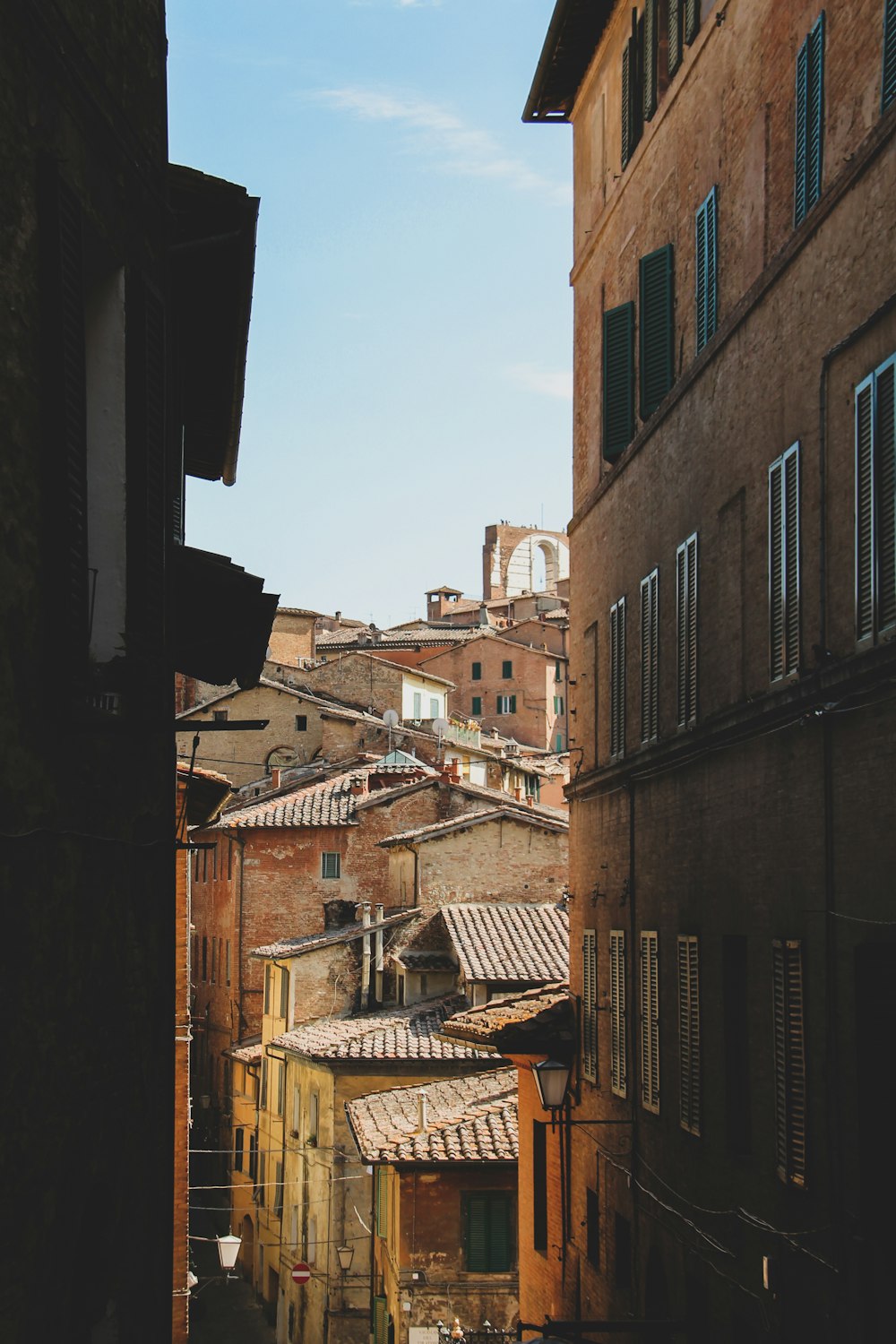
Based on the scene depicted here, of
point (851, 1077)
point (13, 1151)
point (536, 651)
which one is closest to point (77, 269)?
point (13, 1151)

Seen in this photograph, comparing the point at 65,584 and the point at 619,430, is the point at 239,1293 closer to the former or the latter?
the point at 619,430

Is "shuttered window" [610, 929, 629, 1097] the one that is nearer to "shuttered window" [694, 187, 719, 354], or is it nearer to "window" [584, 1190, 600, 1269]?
"window" [584, 1190, 600, 1269]

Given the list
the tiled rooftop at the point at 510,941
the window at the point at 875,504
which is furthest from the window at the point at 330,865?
the window at the point at 875,504

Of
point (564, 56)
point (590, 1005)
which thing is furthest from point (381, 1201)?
point (564, 56)

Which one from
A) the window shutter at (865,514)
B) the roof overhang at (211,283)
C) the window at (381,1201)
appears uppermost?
the roof overhang at (211,283)

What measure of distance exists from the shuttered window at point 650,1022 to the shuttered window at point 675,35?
7733 millimetres

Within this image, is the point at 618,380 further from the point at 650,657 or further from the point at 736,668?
the point at 736,668

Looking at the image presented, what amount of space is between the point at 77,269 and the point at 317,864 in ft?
140

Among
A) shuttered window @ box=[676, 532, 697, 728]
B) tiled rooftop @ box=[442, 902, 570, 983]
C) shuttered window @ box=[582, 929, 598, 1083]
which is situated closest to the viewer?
shuttered window @ box=[676, 532, 697, 728]

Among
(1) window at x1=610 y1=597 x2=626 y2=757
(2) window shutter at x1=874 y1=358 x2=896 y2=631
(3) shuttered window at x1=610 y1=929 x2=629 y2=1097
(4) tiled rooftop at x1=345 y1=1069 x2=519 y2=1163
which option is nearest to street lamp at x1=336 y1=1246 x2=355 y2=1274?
(4) tiled rooftop at x1=345 y1=1069 x2=519 y2=1163

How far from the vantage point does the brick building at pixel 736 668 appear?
32.0 feet

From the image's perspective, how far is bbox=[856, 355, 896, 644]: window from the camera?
30.3 feet

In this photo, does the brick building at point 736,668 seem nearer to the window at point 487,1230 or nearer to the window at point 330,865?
the window at point 487,1230

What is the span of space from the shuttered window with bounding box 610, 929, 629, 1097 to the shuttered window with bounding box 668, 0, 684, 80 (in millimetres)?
8067
